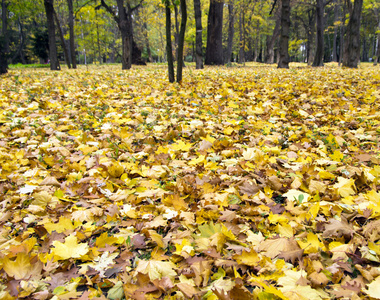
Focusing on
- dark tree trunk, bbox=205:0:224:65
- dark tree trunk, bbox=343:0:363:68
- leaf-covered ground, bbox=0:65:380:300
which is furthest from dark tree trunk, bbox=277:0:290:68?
leaf-covered ground, bbox=0:65:380:300

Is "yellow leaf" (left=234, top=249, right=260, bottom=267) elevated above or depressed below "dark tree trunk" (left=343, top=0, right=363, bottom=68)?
below

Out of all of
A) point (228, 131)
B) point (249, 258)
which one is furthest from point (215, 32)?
point (249, 258)

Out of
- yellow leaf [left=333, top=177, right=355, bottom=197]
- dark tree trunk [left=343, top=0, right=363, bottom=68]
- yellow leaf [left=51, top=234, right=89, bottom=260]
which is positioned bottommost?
yellow leaf [left=51, top=234, right=89, bottom=260]

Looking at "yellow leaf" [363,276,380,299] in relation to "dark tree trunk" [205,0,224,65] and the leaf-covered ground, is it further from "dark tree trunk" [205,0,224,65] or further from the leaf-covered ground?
"dark tree trunk" [205,0,224,65]

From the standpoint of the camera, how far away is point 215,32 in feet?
47.0

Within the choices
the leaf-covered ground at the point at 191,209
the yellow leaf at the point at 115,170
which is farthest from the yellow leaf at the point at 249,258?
the yellow leaf at the point at 115,170

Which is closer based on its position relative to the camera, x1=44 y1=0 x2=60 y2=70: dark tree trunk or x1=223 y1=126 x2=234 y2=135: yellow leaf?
x1=223 y1=126 x2=234 y2=135: yellow leaf

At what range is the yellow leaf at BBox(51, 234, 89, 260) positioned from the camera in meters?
1.36

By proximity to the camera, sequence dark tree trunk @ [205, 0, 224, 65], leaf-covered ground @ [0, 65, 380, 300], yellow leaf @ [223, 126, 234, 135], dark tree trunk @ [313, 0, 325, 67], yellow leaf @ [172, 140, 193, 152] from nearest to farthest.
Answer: leaf-covered ground @ [0, 65, 380, 300], yellow leaf @ [172, 140, 193, 152], yellow leaf @ [223, 126, 234, 135], dark tree trunk @ [313, 0, 325, 67], dark tree trunk @ [205, 0, 224, 65]

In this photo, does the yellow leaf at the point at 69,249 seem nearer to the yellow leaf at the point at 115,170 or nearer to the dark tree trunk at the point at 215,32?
the yellow leaf at the point at 115,170

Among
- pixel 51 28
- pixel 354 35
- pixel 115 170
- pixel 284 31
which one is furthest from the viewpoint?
pixel 51 28

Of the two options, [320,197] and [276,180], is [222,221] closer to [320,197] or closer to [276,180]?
[276,180]

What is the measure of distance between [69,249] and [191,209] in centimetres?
78

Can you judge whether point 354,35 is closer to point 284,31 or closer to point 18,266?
point 284,31
